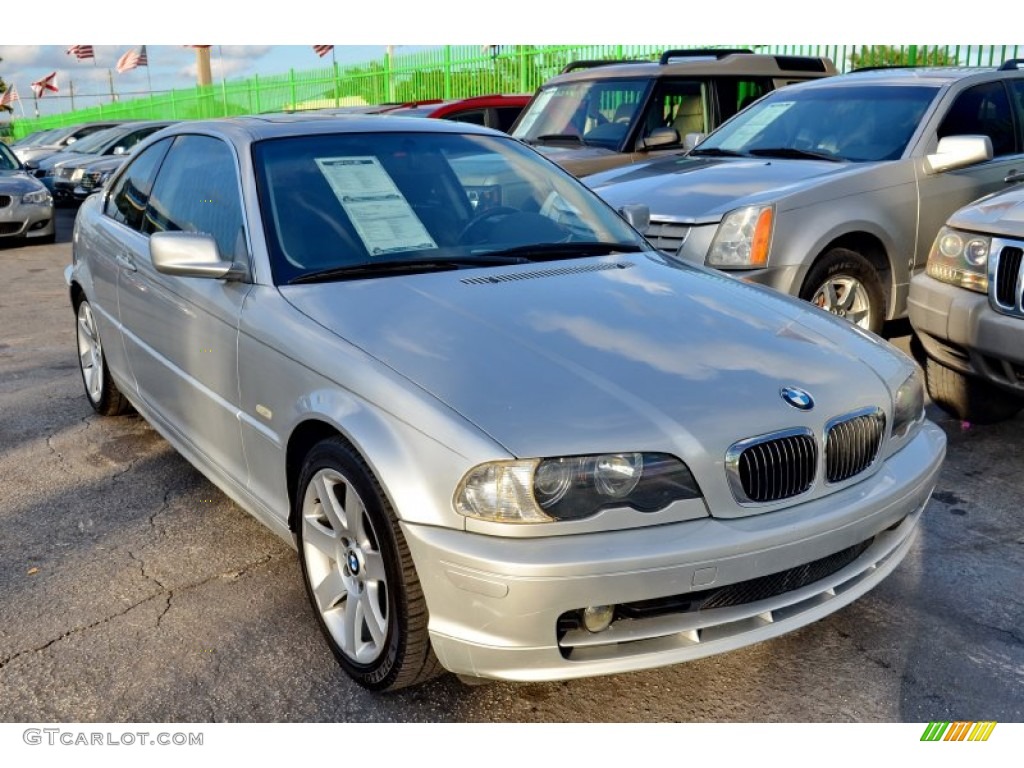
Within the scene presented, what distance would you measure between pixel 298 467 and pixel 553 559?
1065mm

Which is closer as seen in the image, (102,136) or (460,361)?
(460,361)

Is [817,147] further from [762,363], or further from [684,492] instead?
[684,492]

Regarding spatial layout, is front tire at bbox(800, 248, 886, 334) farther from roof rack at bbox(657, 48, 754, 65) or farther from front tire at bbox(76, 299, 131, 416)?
roof rack at bbox(657, 48, 754, 65)

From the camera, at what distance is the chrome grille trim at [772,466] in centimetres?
258

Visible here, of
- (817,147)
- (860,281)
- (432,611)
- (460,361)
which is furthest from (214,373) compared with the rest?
(817,147)

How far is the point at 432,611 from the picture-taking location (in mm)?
2529

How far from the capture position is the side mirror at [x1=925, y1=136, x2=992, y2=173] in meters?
5.99

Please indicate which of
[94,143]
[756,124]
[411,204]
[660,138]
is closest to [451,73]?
[94,143]

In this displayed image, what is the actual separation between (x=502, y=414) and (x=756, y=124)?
5.19 meters

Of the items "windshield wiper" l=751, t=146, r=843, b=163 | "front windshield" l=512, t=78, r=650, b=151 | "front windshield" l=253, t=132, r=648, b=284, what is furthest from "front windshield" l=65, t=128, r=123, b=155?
"front windshield" l=253, t=132, r=648, b=284

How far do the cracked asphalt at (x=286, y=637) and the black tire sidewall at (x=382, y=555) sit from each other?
0.08m

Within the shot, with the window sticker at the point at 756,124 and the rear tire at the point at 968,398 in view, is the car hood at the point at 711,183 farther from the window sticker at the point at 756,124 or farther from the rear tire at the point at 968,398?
the rear tire at the point at 968,398

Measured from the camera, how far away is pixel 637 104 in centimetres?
853

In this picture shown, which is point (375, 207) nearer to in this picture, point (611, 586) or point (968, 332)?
point (611, 586)
